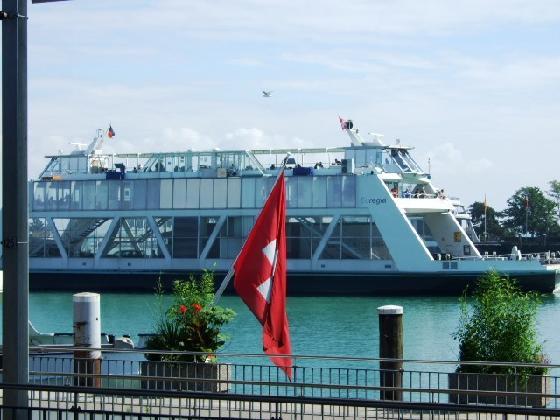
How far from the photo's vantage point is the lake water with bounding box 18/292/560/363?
3306 centimetres

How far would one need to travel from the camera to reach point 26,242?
905 centimetres

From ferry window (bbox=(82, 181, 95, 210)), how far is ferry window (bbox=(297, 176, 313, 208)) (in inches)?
418

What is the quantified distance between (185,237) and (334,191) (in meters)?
8.17

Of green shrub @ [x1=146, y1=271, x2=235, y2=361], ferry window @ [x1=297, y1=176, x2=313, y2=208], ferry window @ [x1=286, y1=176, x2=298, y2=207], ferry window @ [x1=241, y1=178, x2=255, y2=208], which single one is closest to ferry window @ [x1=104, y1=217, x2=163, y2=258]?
ferry window @ [x1=241, y1=178, x2=255, y2=208]

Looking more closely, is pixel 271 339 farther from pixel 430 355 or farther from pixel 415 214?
pixel 415 214

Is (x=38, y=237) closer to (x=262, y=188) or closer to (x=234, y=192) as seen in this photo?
(x=234, y=192)

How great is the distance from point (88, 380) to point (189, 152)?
44562 mm

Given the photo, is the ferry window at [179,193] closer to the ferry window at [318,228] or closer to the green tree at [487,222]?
the ferry window at [318,228]

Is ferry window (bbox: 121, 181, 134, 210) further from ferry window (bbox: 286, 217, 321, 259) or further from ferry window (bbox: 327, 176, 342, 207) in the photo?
ferry window (bbox: 327, 176, 342, 207)

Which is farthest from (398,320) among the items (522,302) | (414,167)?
(414,167)

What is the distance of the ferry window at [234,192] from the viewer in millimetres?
59188

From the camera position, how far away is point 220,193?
2355 inches

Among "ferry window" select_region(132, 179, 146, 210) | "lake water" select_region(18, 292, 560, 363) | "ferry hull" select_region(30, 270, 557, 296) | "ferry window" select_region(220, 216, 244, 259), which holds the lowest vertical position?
"lake water" select_region(18, 292, 560, 363)

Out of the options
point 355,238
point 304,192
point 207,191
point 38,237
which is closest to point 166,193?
point 207,191
